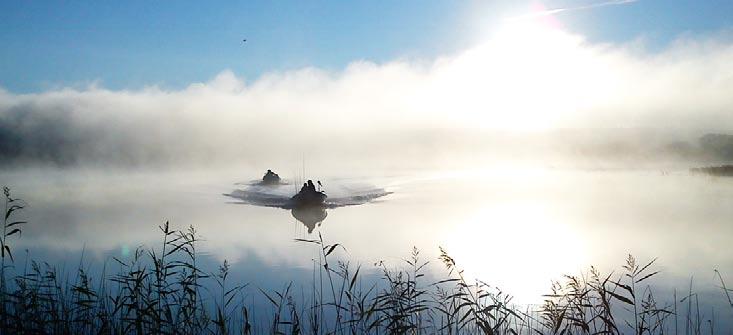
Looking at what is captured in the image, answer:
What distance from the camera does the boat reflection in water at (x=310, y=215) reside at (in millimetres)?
28923

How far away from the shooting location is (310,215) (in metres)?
32.8

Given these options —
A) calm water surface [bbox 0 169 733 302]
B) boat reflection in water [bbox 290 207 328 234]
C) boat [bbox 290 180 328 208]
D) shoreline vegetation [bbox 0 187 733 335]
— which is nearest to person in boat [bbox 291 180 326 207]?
boat [bbox 290 180 328 208]

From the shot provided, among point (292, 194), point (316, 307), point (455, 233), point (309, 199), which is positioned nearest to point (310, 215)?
point (309, 199)

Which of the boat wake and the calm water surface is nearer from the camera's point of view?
the calm water surface

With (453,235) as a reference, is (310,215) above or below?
above

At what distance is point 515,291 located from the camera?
1251 centimetres

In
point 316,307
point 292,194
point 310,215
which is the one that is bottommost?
point 316,307

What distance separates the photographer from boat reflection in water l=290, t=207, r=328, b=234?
28923 mm

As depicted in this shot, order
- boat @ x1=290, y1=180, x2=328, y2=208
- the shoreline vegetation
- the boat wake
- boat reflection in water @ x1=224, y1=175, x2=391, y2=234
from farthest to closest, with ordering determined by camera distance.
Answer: the boat wake
boat @ x1=290, y1=180, x2=328, y2=208
boat reflection in water @ x1=224, y1=175, x2=391, y2=234
the shoreline vegetation

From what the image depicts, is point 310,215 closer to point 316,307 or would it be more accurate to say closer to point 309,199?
point 309,199

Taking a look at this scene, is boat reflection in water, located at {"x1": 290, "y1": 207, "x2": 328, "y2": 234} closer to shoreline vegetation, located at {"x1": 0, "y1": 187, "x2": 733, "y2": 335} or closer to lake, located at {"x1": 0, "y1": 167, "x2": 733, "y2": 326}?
lake, located at {"x1": 0, "y1": 167, "x2": 733, "y2": 326}

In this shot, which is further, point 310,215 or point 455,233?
point 310,215

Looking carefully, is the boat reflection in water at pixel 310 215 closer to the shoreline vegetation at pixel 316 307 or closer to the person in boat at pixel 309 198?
the person in boat at pixel 309 198

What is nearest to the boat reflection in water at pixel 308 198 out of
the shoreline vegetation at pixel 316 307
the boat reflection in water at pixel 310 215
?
the boat reflection in water at pixel 310 215
